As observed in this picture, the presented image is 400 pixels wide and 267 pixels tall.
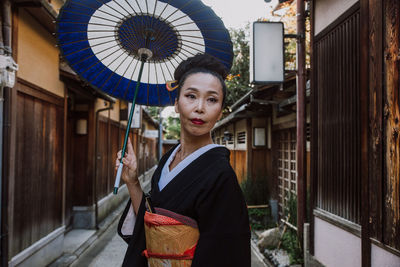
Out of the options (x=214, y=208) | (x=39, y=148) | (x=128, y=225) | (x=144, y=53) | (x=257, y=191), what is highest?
(x=144, y=53)

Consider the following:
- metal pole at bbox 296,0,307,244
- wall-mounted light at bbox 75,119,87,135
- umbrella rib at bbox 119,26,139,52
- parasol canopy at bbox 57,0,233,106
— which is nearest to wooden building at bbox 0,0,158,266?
wall-mounted light at bbox 75,119,87,135

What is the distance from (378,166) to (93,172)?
313 inches

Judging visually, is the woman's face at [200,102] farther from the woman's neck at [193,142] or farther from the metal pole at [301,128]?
the metal pole at [301,128]

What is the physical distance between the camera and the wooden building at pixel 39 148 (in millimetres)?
4570

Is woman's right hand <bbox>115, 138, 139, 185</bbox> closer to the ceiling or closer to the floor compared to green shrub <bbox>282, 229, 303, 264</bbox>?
closer to the ceiling

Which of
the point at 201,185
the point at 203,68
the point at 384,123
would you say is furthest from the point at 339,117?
the point at 201,185

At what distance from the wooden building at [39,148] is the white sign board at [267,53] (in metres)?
3.81

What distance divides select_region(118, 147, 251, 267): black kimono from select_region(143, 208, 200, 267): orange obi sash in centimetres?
5

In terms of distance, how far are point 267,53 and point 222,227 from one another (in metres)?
5.18

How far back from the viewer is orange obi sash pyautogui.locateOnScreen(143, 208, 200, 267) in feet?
5.61

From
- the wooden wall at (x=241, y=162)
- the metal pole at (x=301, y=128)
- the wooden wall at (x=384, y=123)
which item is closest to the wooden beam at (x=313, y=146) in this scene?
the metal pole at (x=301, y=128)

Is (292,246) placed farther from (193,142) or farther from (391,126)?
(193,142)

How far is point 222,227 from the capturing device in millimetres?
1603

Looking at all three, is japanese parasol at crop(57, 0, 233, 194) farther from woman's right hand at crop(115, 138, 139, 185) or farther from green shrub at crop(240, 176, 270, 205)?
green shrub at crop(240, 176, 270, 205)
